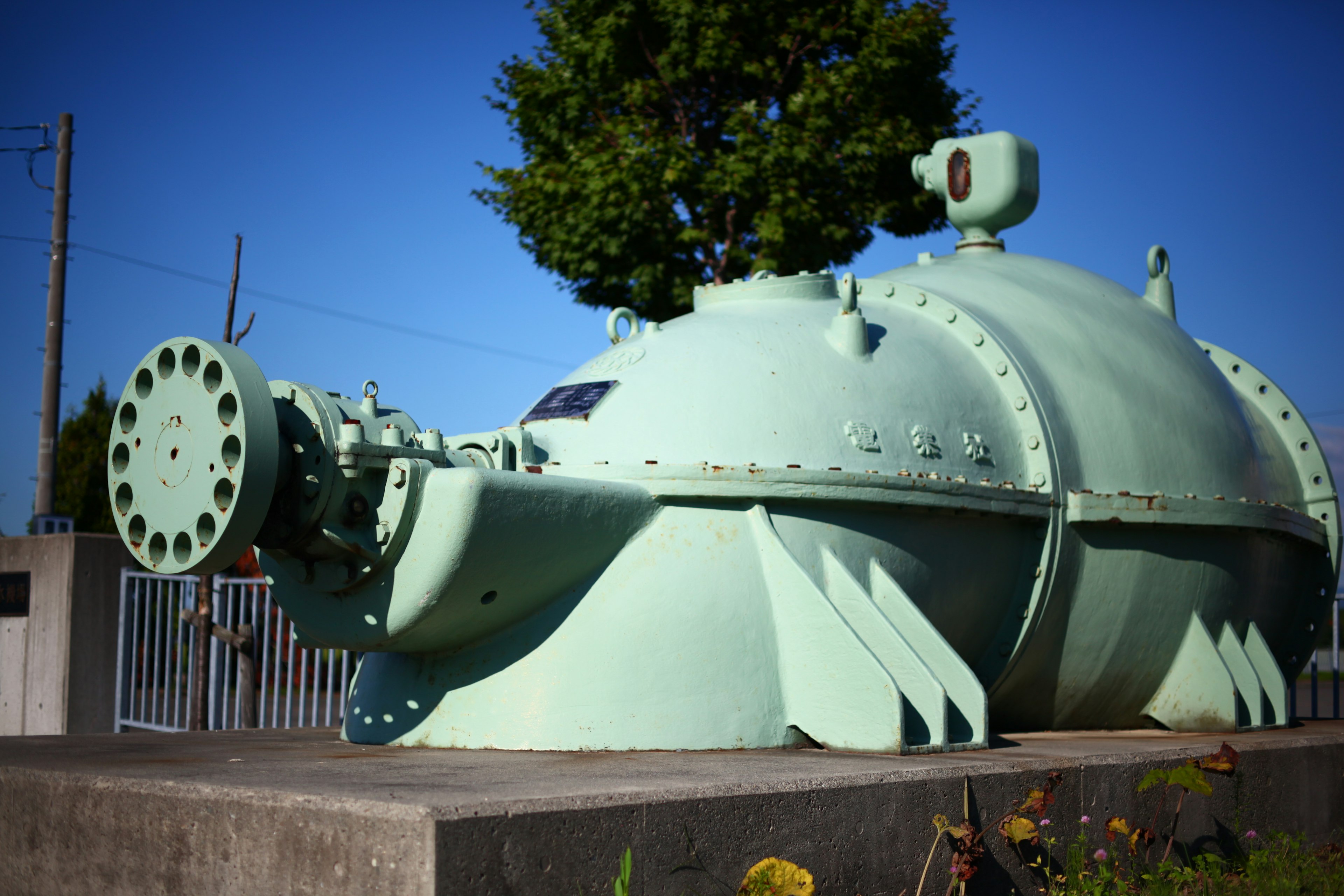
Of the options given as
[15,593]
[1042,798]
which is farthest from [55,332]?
[1042,798]

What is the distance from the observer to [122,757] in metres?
5.12

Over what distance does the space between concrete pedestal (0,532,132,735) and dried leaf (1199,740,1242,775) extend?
9.16 meters

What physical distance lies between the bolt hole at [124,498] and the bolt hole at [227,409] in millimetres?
737

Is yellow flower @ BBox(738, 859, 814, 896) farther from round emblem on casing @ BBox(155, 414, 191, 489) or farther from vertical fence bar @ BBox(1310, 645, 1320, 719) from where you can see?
vertical fence bar @ BBox(1310, 645, 1320, 719)

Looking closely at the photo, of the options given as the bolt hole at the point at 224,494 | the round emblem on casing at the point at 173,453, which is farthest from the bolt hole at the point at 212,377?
the bolt hole at the point at 224,494

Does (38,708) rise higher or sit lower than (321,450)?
lower

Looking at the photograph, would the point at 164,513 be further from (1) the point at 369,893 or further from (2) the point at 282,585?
(1) the point at 369,893

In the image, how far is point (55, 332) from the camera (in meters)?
15.9

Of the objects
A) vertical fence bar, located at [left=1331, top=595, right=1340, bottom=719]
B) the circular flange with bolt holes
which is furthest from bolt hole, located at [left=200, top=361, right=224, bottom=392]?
vertical fence bar, located at [left=1331, top=595, right=1340, bottom=719]

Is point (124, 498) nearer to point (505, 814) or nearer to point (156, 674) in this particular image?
point (505, 814)

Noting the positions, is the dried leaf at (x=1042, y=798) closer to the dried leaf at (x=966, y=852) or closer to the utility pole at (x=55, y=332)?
the dried leaf at (x=966, y=852)

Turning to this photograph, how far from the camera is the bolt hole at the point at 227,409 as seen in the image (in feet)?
16.5

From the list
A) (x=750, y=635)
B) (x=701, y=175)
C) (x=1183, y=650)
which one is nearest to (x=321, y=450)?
(x=750, y=635)

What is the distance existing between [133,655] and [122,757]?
6482mm
